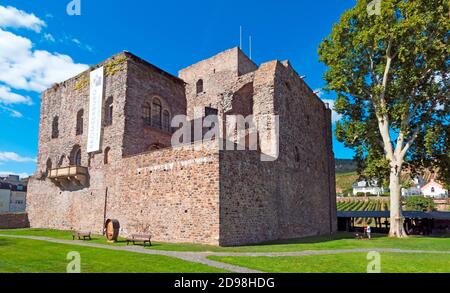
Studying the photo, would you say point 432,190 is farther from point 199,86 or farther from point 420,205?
point 199,86

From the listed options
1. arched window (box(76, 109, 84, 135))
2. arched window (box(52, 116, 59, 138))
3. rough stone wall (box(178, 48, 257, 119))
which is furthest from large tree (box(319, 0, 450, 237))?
arched window (box(52, 116, 59, 138))

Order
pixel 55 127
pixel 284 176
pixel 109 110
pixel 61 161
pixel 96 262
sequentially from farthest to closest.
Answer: pixel 55 127 → pixel 61 161 → pixel 109 110 → pixel 284 176 → pixel 96 262

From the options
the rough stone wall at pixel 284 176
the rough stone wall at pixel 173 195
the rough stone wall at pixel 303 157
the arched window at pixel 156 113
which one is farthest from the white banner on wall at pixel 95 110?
the rough stone wall at pixel 303 157

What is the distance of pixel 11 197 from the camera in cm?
6066

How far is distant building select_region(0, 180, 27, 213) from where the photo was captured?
5869cm

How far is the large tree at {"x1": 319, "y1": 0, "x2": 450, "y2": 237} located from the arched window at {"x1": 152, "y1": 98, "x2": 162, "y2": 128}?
12805 mm

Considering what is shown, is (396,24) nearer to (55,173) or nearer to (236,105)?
(236,105)

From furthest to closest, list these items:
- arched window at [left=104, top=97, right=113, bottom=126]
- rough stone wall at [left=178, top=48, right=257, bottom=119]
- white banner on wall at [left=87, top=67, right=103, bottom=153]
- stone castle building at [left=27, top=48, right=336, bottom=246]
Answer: rough stone wall at [left=178, top=48, right=257, bottom=119] < arched window at [left=104, top=97, right=113, bottom=126] < white banner on wall at [left=87, top=67, right=103, bottom=153] < stone castle building at [left=27, top=48, right=336, bottom=246]

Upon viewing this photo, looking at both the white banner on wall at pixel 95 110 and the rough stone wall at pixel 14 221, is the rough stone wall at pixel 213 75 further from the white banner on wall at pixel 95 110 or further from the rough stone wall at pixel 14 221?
the rough stone wall at pixel 14 221

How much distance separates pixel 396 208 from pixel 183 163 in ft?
48.7

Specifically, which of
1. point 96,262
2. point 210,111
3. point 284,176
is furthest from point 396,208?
point 96,262

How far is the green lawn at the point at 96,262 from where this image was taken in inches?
360

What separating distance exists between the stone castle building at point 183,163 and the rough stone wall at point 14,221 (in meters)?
0.73

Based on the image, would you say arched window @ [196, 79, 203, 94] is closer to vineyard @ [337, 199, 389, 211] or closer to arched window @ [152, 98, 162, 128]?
arched window @ [152, 98, 162, 128]
